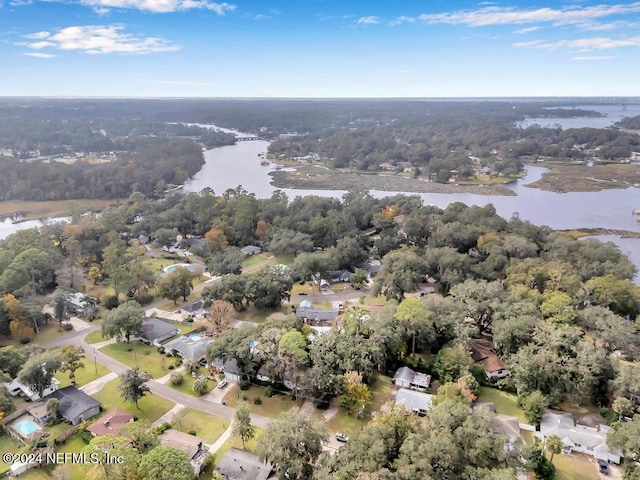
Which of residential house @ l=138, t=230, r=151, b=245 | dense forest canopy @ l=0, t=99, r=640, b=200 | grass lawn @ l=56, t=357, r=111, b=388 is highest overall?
dense forest canopy @ l=0, t=99, r=640, b=200

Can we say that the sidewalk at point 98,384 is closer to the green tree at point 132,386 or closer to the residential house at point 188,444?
the green tree at point 132,386

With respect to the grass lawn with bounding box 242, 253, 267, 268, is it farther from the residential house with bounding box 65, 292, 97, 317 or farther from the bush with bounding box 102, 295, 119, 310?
the residential house with bounding box 65, 292, 97, 317

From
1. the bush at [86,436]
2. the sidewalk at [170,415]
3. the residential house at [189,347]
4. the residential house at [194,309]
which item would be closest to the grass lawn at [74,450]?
the bush at [86,436]

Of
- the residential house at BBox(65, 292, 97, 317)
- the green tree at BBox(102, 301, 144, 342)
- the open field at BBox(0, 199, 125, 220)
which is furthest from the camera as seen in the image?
the open field at BBox(0, 199, 125, 220)

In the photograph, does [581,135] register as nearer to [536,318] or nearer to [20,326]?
[536,318]

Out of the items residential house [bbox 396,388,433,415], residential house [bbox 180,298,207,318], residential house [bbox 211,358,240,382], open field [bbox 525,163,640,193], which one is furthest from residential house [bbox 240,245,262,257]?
open field [bbox 525,163,640,193]

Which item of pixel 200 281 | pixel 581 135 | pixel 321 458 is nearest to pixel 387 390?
pixel 321 458
